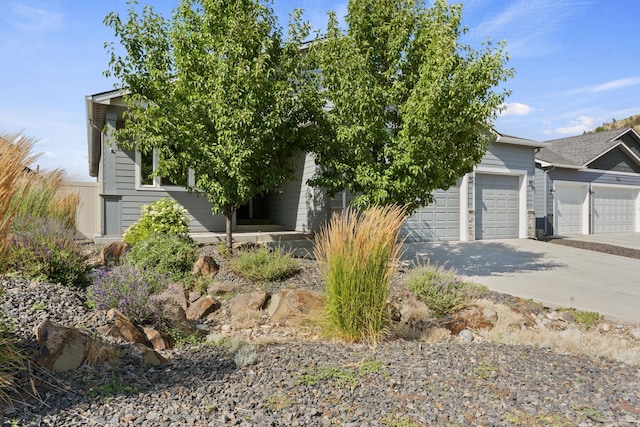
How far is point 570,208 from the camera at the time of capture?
16359 millimetres

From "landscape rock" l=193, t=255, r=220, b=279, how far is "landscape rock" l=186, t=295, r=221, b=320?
137 centimetres

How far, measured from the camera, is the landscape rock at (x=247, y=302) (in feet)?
17.2

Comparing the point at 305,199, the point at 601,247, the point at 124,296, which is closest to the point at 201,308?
the point at 124,296

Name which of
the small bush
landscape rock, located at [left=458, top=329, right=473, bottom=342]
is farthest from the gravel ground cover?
landscape rock, located at [left=458, top=329, right=473, bottom=342]

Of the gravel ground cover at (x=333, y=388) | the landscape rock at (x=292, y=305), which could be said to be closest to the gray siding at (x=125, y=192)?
the landscape rock at (x=292, y=305)

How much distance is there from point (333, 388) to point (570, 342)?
2772 mm

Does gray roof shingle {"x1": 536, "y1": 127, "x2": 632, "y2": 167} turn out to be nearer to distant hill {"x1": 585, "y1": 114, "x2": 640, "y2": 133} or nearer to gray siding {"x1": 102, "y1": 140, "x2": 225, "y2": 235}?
gray siding {"x1": 102, "y1": 140, "x2": 225, "y2": 235}

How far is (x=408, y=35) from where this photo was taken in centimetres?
720

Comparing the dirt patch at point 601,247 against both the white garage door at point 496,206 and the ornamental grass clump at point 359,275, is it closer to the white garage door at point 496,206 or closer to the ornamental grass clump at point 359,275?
the white garage door at point 496,206

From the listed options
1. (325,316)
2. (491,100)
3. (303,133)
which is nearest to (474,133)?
(491,100)

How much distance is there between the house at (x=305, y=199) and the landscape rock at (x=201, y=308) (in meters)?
3.77

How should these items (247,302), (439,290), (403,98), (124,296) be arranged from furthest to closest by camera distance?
(403,98) < (439,290) < (247,302) < (124,296)

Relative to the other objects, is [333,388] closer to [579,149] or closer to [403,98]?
[403,98]

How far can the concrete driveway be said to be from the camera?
6.44m
